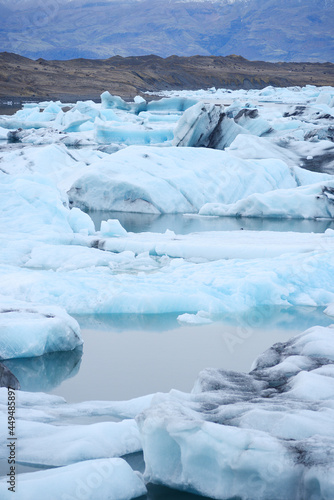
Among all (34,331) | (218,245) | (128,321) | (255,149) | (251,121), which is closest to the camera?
(34,331)

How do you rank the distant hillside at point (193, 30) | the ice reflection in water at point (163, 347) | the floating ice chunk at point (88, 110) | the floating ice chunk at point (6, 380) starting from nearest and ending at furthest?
1. the floating ice chunk at point (6, 380)
2. the ice reflection in water at point (163, 347)
3. the floating ice chunk at point (88, 110)
4. the distant hillside at point (193, 30)

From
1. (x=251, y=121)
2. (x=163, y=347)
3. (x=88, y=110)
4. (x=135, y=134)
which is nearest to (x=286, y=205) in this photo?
(x=163, y=347)

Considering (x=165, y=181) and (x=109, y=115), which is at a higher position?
(x=109, y=115)

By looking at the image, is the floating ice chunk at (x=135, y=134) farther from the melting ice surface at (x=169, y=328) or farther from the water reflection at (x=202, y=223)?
the water reflection at (x=202, y=223)

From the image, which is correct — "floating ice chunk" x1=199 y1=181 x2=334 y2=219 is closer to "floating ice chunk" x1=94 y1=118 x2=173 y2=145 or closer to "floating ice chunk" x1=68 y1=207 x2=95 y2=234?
"floating ice chunk" x1=68 y1=207 x2=95 y2=234

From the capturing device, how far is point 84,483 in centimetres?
216

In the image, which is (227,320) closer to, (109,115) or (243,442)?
(243,442)

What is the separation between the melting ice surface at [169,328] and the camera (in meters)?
2.19

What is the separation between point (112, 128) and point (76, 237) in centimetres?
1062

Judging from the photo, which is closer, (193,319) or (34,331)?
(34,331)

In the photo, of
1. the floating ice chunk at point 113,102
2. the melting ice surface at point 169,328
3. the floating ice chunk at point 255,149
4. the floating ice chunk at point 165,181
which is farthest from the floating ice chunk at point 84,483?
the floating ice chunk at point 113,102

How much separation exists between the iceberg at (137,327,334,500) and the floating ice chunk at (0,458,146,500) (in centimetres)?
9

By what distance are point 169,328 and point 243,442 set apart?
248cm

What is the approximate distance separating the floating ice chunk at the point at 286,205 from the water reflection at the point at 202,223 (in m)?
0.10
